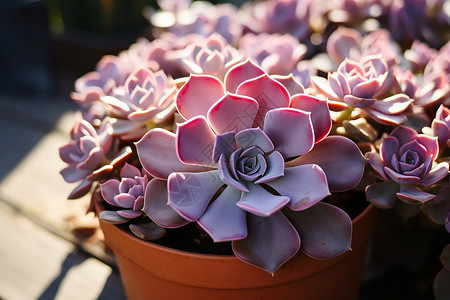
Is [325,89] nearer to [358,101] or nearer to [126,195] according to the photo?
[358,101]

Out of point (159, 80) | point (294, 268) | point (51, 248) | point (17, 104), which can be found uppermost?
point (159, 80)

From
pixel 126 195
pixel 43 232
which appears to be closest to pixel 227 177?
pixel 126 195

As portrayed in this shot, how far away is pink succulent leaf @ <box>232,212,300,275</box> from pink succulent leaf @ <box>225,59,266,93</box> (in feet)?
0.54

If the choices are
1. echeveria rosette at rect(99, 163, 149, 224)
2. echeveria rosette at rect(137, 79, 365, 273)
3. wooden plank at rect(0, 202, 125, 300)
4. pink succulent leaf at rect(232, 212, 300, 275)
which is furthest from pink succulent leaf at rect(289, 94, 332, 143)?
wooden plank at rect(0, 202, 125, 300)

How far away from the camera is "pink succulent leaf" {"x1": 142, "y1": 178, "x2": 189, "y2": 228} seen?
542 mm

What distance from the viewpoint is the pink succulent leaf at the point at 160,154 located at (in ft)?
1.82

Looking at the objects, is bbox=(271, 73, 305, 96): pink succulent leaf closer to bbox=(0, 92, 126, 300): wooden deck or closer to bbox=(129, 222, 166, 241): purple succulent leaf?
bbox=(129, 222, 166, 241): purple succulent leaf

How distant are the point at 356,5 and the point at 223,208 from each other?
2.20ft

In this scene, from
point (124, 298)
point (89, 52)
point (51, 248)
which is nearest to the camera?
point (124, 298)

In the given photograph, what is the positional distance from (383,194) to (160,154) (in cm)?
27

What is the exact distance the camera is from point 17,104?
1469 mm

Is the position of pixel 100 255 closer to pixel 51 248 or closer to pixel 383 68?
pixel 51 248

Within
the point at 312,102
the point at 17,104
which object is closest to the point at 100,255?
→ the point at 312,102

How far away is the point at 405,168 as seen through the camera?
578mm
